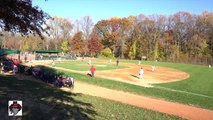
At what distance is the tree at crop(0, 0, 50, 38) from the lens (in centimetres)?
893

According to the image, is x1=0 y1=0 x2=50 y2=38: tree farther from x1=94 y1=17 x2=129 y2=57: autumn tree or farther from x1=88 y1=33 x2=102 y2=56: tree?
x1=94 y1=17 x2=129 y2=57: autumn tree

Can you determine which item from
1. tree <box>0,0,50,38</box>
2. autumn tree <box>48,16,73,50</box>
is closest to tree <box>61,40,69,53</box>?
autumn tree <box>48,16,73,50</box>

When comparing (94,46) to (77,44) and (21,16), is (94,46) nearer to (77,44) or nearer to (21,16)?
(77,44)

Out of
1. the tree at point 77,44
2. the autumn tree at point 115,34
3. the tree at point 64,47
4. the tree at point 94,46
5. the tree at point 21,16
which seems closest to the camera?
the tree at point 21,16

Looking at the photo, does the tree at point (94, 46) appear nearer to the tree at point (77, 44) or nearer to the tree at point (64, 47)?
the tree at point (77, 44)

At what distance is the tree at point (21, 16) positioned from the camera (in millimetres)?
8930

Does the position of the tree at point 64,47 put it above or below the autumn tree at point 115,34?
below

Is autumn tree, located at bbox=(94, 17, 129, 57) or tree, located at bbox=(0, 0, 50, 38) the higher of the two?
autumn tree, located at bbox=(94, 17, 129, 57)

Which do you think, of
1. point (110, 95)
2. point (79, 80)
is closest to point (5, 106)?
point (110, 95)

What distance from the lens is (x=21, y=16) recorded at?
963cm

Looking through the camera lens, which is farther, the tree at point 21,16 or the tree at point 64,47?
the tree at point 64,47

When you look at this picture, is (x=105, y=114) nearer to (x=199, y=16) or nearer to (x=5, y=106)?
(x=5, y=106)

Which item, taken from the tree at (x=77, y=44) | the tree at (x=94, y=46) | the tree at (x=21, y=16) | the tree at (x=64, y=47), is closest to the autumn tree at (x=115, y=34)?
the tree at (x=94, y=46)

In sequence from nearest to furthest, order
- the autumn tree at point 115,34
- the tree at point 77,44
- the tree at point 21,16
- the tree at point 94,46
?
1. the tree at point 21,16
2. the tree at point 94,46
3. the tree at point 77,44
4. the autumn tree at point 115,34
